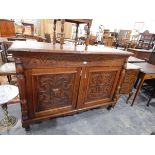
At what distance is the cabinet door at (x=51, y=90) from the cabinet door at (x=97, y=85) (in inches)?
4.1

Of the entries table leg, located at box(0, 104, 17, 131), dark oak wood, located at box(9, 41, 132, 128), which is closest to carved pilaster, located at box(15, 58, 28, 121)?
dark oak wood, located at box(9, 41, 132, 128)

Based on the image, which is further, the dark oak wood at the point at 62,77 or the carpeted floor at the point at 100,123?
the carpeted floor at the point at 100,123

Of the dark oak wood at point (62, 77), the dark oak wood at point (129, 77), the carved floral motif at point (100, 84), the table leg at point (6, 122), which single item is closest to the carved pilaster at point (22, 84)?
the dark oak wood at point (62, 77)

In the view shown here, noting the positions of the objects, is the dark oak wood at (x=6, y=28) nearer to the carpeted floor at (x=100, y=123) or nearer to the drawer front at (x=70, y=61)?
the carpeted floor at (x=100, y=123)

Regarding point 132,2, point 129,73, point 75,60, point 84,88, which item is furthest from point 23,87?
point 129,73

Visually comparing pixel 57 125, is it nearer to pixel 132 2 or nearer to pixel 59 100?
pixel 59 100

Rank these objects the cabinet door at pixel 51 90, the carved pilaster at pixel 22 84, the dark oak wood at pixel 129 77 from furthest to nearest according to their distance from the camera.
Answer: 1. the dark oak wood at pixel 129 77
2. the cabinet door at pixel 51 90
3. the carved pilaster at pixel 22 84

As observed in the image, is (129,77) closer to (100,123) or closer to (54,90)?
(100,123)

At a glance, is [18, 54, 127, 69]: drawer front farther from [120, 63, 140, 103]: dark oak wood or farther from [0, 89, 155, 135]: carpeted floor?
[0, 89, 155, 135]: carpeted floor

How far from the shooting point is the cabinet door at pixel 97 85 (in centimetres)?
157

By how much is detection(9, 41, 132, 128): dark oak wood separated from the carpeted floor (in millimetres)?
184

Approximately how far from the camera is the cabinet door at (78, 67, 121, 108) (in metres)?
1.57

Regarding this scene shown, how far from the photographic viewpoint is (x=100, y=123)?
181 centimetres
